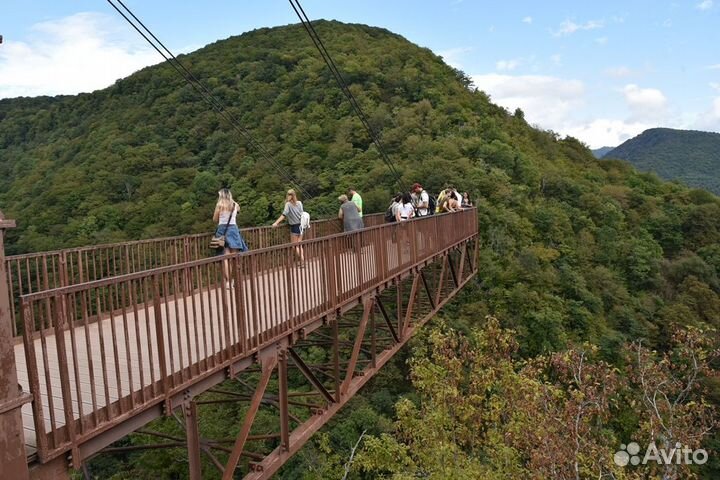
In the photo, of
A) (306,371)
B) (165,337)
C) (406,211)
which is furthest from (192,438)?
(406,211)

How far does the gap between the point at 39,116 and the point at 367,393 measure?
6904 centimetres

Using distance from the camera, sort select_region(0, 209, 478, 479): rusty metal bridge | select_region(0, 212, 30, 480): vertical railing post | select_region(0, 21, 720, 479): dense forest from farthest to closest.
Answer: select_region(0, 21, 720, 479): dense forest → select_region(0, 209, 478, 479): rusty metal bridge → select_region(0, 212, 30, 480): vertical railing post

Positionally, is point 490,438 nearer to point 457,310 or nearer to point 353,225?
point 353,225

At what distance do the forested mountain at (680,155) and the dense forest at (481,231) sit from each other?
50225 mm

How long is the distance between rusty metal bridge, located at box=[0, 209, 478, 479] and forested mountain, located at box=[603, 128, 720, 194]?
90.9 m

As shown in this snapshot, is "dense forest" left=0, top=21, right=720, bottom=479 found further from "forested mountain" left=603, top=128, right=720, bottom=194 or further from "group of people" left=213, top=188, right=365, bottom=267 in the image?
"forested mountain" left=603, top=128, right=720, bottom=194

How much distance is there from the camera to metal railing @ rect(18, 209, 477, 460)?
280 centimetres

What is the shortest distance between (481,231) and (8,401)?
84.6ft

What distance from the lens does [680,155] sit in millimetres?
96750

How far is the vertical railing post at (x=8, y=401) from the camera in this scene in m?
2.40

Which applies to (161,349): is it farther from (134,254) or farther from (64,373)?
(134,254)

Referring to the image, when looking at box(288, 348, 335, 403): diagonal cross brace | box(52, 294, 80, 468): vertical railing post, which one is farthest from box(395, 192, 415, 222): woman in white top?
box(52, 294, 80, 468): vertical railing post

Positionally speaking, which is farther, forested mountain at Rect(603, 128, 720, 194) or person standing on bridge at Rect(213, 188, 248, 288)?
forested mountain at Rect(603, 128, 720, 194)

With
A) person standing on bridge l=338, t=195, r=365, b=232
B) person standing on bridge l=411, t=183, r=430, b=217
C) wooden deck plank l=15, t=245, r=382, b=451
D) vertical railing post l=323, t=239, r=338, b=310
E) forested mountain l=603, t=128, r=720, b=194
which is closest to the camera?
wooden deck plank l=15, t=245, r=382, b=451
